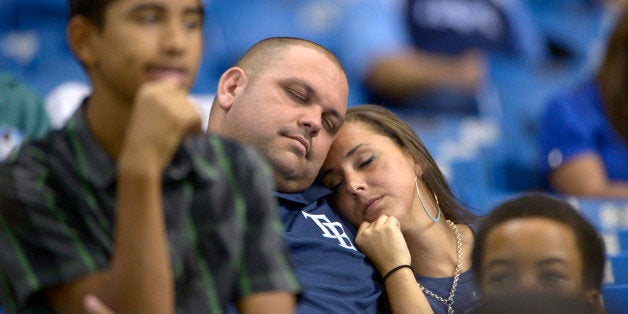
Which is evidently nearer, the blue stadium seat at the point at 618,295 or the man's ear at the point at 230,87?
the blue stadium seat at the point at 618,295

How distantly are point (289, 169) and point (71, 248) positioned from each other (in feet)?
2.63

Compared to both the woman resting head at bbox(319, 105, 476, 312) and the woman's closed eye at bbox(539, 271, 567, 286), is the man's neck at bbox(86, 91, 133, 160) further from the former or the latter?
the woman resting head at bbox(319, 105, 476, 312)

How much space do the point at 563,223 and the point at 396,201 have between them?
2.43 feet

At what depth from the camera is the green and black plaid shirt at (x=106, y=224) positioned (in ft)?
3.70

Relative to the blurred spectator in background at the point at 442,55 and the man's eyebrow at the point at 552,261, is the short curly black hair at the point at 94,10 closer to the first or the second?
the man's eyebrow at the point at 552,261

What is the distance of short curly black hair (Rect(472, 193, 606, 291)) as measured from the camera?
51.1 inches

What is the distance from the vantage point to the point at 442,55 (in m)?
3.70

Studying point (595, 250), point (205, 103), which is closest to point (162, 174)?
point (595, 250)

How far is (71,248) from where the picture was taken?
3.70 ft

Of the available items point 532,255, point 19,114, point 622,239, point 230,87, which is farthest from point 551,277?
point 19,114

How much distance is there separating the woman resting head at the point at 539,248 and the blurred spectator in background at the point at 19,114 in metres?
1.67

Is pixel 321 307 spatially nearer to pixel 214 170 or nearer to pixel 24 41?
pixel 214 170

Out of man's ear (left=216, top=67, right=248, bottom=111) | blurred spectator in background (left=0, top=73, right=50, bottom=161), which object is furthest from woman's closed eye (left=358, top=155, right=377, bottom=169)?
blurred spectator in background (left=0, top=73, right=50, bottom=161)

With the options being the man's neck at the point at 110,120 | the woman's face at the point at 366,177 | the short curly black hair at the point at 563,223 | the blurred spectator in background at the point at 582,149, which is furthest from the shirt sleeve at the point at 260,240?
the blurred spectator in background at the point at 582,149
